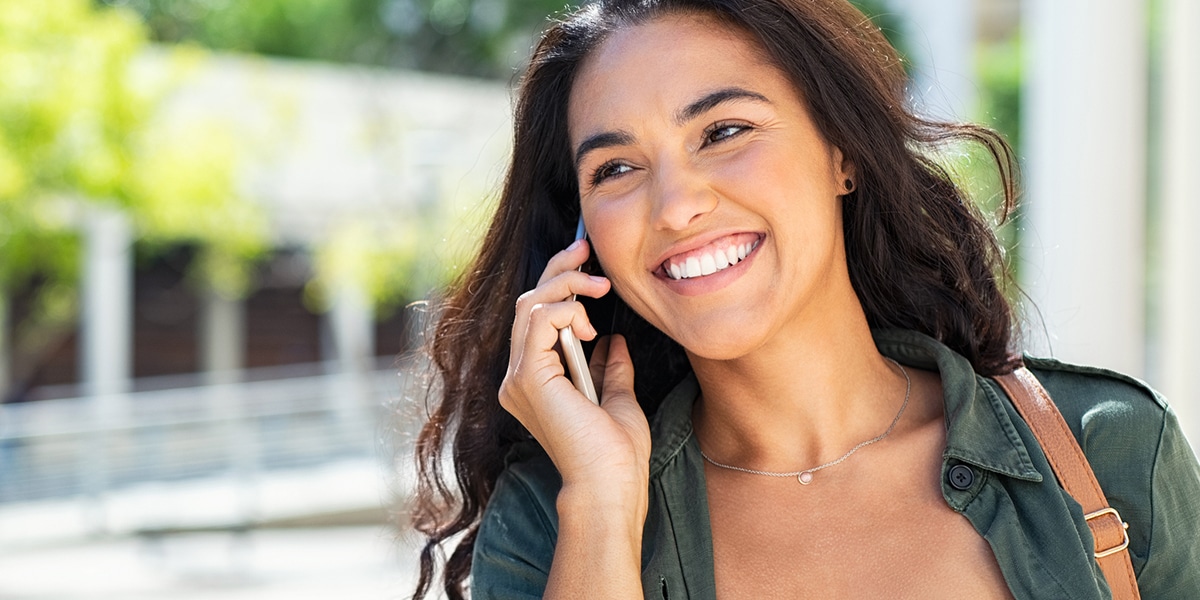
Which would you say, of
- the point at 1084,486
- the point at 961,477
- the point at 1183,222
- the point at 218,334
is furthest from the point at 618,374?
the point at 218,334

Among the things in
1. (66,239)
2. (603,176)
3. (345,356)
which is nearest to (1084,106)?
(603,176)

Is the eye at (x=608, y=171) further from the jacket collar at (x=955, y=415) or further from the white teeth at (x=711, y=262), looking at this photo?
the jacket collar at (x=955, y=415)

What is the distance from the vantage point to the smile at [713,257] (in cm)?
223

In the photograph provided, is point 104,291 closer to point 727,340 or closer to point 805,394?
point 805,394

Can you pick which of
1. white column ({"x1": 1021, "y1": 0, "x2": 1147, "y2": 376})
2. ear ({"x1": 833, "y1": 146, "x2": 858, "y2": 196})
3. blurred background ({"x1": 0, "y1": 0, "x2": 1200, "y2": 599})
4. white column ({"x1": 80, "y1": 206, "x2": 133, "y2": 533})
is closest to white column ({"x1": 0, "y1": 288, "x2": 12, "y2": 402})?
blurred background ({"x1": 0, "y1": 0, "x2": 1200, "y2": 599})

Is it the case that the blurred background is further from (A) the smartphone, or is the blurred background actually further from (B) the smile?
(B) the smile

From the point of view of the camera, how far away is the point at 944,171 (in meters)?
2.62

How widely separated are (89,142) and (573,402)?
1340 centimetres

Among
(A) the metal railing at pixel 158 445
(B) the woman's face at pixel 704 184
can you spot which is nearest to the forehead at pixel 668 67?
(B) the woman's face at pixel 704 184

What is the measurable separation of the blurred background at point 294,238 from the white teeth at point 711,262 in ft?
2.13

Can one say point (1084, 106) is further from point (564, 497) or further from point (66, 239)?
point (66, 239)

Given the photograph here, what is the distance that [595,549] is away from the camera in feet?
7.10

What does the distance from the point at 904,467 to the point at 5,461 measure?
392 inches

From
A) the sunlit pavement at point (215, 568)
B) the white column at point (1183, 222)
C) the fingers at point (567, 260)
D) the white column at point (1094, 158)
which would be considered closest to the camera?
the fingers at point (567, 260)
